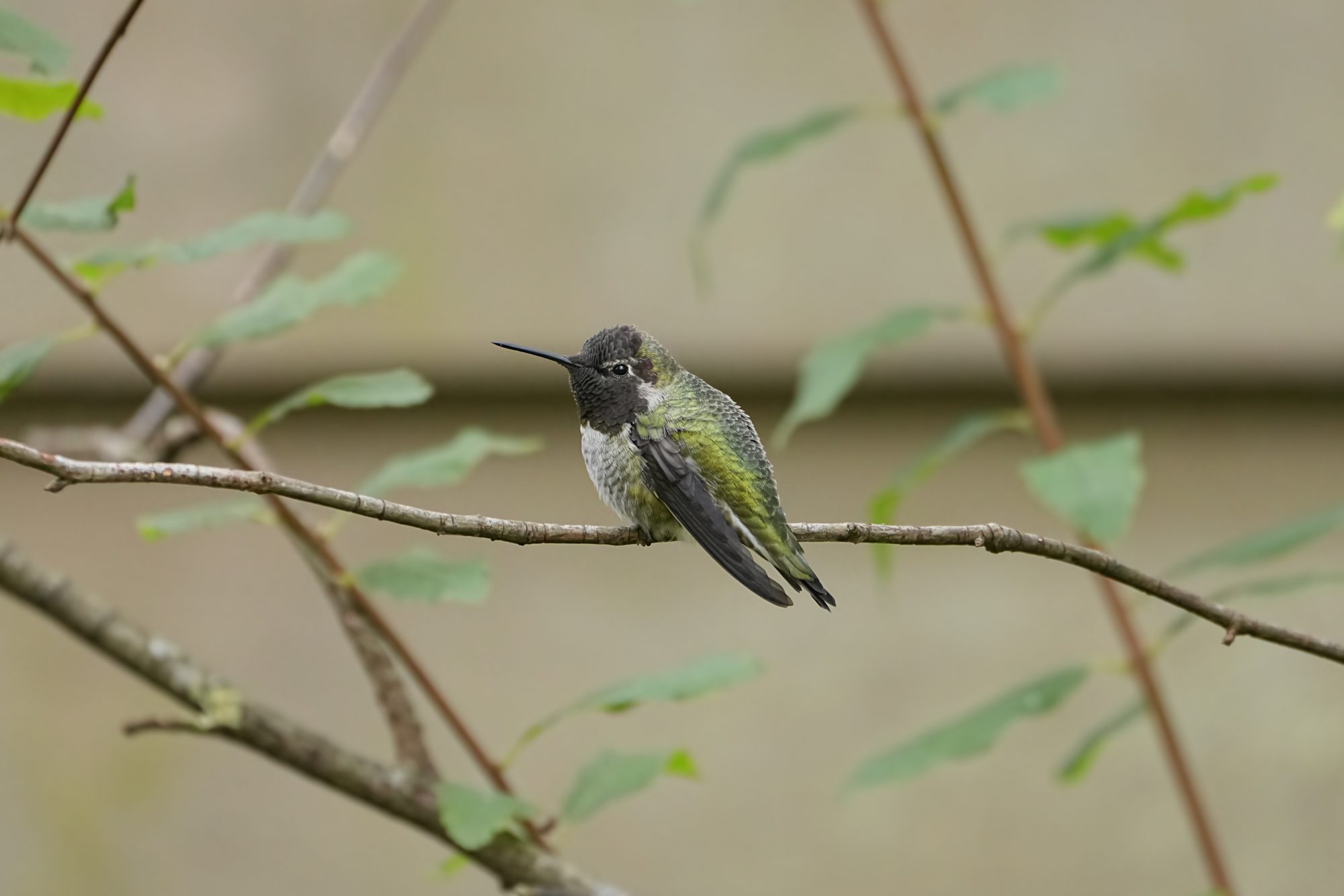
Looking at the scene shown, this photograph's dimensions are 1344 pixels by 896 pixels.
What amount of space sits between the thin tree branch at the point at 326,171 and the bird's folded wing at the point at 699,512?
68cm

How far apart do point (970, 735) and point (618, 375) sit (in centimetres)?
58

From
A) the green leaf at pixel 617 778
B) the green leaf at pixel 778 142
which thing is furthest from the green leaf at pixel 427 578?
the green leaf at pixel 778 142

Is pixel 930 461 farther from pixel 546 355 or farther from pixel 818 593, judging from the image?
pixel 546 355

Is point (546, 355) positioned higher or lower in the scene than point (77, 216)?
lower

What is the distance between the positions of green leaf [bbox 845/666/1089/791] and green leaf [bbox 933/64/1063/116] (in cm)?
63

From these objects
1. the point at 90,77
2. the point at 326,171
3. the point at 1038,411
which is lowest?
the point at 90,77

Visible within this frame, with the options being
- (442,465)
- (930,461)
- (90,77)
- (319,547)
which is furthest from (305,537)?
(930,461)

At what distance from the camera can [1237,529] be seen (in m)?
2.91

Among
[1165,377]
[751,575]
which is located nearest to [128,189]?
[751,575]

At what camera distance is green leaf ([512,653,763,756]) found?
1283 millimetres

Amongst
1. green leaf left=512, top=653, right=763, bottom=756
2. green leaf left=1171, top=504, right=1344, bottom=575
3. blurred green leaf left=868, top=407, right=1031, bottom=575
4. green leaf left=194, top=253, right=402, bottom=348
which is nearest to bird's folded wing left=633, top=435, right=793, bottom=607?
green leaf left=512, top=653, right=763, bottom=756

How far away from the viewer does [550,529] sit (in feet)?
2.80

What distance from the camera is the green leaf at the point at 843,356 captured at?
4.98 ft

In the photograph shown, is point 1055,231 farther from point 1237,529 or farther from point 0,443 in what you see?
point 1237,529
